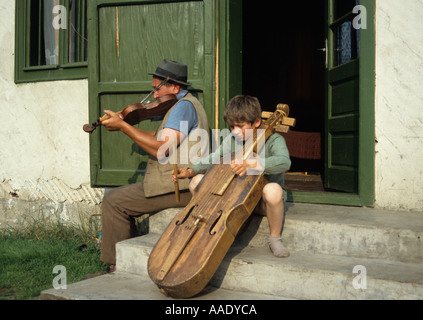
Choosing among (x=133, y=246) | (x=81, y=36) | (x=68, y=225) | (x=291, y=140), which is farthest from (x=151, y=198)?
(x=291, y=140)

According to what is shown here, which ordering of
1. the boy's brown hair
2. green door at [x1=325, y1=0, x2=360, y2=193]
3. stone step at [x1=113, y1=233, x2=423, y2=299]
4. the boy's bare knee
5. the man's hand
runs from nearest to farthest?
1. stone step at [x1=113, y1=233, x2=423, y2=299]
2. the boy's brown hair
3. the boy's bare knee
4. the man's hand
5. green door at [x1=325, y1=0, x2=360, y2=193]

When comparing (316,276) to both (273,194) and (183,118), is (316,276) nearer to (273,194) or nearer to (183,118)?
(273,194)

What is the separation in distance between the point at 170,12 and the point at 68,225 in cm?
238

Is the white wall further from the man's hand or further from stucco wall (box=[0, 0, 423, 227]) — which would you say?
the man's hand

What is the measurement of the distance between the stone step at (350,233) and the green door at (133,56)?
1.24 m

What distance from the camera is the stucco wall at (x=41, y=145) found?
491cm

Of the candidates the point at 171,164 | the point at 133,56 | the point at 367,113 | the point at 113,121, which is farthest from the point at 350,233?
the point at 133,56

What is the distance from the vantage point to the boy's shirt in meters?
3.00

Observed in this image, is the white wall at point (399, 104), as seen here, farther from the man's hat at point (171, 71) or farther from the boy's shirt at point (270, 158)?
the man's hat at point (171, 71)

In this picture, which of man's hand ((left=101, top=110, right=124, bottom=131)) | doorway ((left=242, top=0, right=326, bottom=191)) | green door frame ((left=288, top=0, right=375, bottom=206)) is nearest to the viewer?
man's hand ((left=101, top=110, right=124, bottom=131))

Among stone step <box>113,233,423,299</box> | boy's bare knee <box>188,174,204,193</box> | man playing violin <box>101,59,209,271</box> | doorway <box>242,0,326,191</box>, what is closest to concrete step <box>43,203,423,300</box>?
stone step <box>113,233,423,299</box>

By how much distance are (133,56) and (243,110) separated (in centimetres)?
166

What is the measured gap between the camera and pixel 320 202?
13.1 feet

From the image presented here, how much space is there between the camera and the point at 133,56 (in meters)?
4.35
